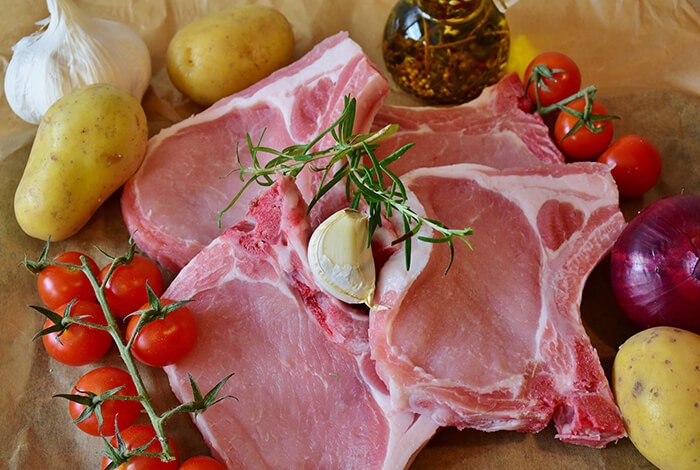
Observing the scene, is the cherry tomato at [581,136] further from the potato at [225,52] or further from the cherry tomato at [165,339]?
the cherry tomato at [165,339]

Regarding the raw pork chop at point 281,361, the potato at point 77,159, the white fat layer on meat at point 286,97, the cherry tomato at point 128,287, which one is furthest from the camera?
the white fat layer on meat at point 286,97

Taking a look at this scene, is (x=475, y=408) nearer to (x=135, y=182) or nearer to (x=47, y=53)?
(x=135, y=182)

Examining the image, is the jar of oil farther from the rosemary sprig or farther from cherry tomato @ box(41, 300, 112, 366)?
cherry tomato @ box(41, 300, 112, 366)

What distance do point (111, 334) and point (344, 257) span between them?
2.17 ft

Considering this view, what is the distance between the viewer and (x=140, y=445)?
1.90m

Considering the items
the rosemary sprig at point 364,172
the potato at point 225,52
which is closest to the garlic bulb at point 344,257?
the rosemary sprig at point 364,172

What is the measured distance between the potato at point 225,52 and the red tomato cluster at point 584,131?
955mm

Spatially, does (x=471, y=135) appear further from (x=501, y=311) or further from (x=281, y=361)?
(x=281, y=361)

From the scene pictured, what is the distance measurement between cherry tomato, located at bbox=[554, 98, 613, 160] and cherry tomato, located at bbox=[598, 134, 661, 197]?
0.04 meters

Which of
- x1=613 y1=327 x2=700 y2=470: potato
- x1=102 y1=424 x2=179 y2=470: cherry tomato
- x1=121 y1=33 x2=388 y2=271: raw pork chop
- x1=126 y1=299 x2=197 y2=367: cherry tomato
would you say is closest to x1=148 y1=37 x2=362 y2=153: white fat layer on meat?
x1=121 y1=33 x2=388 y2=271: raw pork chop

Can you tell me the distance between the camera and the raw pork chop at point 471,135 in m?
2.47

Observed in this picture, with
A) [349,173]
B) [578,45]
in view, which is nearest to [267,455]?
[349,173]

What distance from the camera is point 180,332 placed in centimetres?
203

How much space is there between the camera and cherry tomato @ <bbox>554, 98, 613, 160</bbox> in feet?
8.30
